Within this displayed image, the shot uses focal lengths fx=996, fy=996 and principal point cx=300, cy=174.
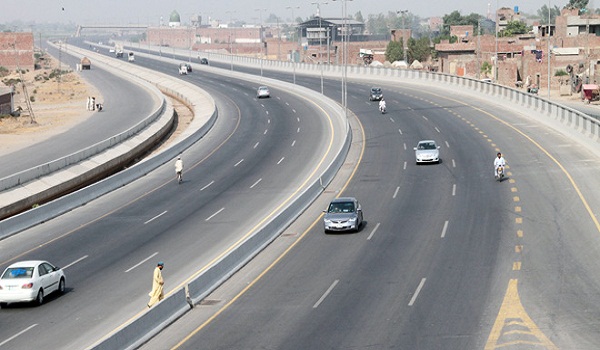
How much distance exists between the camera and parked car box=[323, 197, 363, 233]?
135 feet

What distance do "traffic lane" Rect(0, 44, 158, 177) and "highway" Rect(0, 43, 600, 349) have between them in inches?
352

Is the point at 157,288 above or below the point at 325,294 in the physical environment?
above

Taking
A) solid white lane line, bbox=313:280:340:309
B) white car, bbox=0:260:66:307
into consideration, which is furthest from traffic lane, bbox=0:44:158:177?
solid white lane line, bbox=313:280:340:309

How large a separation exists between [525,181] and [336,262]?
62.5 ft

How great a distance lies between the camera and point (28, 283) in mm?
30953

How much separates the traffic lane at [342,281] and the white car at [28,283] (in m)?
6.29

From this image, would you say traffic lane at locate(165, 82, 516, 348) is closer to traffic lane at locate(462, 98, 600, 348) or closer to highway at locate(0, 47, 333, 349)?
traffic lane at locate(462, 98, 600, 348)

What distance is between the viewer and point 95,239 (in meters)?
42.9

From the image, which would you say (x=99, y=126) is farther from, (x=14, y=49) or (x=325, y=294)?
(x=14, y=49)


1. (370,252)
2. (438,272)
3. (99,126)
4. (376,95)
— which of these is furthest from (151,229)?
(376,95)

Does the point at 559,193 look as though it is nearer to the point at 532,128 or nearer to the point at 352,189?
the point at 352,189

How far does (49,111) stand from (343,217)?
7553cm

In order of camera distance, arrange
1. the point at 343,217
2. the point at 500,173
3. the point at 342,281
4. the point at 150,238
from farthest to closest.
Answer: the point at 500,173
the point at 150,238
the point at 343,217
the point at 342,281

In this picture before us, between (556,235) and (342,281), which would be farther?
(556,235)
